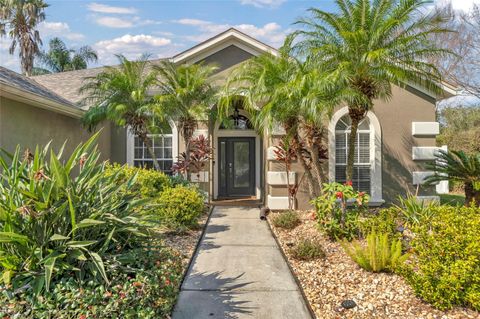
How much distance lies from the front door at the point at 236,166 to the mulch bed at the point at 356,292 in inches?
306

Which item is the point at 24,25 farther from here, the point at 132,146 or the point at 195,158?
the point at 195,158

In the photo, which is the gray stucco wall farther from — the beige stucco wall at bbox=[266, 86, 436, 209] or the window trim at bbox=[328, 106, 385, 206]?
the window trim at bbox=[328, 106, 385, 206]

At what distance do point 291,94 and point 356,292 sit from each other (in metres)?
4.80

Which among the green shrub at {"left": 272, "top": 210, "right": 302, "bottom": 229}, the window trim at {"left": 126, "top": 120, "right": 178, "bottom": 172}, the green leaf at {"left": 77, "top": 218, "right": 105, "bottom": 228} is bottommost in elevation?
the green shrub at {"left": 272, "top": 210, "right": 302, "bottom": 229}

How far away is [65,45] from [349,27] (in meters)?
30.8

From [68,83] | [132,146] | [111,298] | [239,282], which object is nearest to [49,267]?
[111,298]

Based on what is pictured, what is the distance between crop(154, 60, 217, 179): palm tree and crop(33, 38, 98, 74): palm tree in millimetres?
24414

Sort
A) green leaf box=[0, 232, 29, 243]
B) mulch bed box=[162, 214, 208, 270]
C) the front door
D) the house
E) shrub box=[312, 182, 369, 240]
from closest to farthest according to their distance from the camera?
green leaf box=[0, 232, 29, 243] → mulch bed box=[162, 214, 208, 270] → shrub box=[312, 182, 369, 240] → the house → the front door

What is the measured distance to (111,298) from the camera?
11.7ft

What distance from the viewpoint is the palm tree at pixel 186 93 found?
10297 mm

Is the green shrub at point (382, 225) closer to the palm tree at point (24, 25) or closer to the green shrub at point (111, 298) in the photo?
the green shrub at point (111, 298)

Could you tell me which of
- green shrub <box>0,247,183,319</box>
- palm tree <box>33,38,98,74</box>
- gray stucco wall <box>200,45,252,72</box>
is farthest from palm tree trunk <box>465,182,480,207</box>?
palm tree <box>33,38,98,74</box>

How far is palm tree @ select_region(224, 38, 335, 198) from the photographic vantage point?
7.69 meters

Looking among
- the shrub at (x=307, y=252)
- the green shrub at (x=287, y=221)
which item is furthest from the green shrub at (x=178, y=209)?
the shrub at (x=307, y=252)
